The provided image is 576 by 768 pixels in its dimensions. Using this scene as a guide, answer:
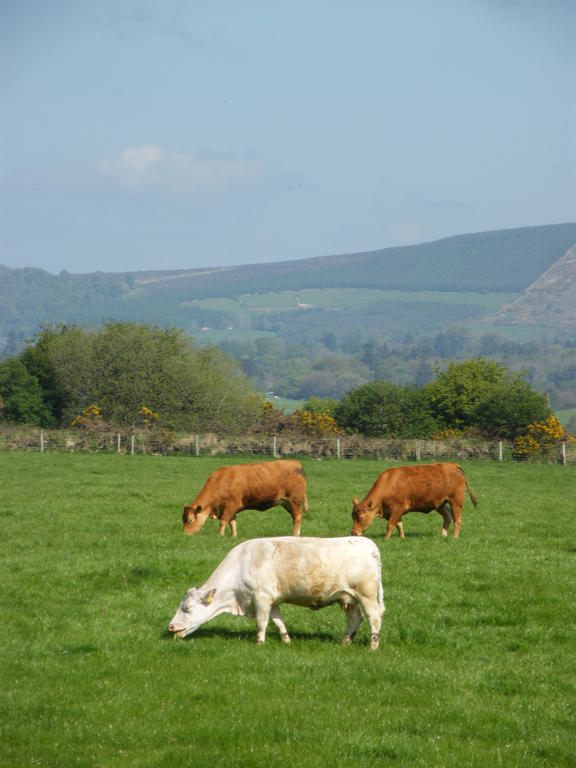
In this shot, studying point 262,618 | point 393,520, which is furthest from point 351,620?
point 393,520

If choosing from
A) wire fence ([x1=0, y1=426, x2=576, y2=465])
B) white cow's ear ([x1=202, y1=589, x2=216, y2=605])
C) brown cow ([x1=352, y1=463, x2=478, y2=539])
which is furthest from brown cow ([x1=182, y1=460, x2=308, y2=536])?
wire fence ([x1=0, y1=426, x2=576, y2=465])

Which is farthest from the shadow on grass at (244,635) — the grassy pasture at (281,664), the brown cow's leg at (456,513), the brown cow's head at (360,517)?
the brown cow's leg at (456,513)

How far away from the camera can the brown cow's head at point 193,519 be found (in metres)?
25.1

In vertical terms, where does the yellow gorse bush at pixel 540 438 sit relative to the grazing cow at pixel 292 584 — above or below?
below

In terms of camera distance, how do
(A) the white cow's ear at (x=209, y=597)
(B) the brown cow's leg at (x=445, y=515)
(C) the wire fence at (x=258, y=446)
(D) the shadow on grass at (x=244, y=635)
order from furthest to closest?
(C) the wire fence at (x=258, y=446)
(B) the brown cow's leg at (x=445, y=515)
(D) the shadow on grass at (x=244, y=635)
(A) the white cow's ear at (x=209, y=597)

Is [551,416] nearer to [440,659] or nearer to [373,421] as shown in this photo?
[373,421]

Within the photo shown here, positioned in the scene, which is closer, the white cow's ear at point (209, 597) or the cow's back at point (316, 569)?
the cow's back at point (316, 569)

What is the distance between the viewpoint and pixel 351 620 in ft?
50.6

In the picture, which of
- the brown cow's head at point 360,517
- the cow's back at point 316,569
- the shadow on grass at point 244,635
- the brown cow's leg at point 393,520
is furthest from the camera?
the brown cow's leg at point 393,520

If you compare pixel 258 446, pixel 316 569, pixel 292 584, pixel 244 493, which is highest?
pixel 316 569

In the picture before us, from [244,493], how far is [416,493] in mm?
4138

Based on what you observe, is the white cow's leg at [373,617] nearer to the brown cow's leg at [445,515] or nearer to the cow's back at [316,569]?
the cow's back at [316,569]

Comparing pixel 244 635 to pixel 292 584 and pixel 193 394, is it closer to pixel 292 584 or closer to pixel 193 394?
pixel 292 584

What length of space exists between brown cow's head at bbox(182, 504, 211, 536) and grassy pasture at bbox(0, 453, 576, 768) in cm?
66
